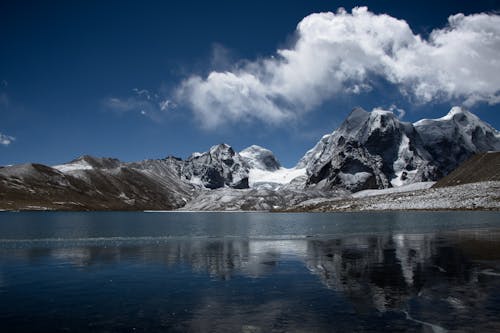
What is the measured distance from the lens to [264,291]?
31500mm

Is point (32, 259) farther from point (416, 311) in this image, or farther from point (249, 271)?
point (416, 311)

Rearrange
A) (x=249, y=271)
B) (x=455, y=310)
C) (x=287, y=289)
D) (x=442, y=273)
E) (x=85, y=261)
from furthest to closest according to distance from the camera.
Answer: (x=85, y=261)
(x=249, y=271)
(x=442, y=273)
(x=287, y=289)
(x=455, y=310)

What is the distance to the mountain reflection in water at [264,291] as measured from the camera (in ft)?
76.3

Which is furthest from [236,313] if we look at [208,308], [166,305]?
[166,305]

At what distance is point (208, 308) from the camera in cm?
2639

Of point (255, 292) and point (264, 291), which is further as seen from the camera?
point (264, 291)

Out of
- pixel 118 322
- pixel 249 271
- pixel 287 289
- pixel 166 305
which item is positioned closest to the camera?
pixel 118 322

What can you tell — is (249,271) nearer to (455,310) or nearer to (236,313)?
(236,313)

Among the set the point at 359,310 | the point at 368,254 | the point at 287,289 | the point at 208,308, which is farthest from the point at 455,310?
the point at 368,254

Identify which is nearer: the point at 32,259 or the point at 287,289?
the point at 287,289

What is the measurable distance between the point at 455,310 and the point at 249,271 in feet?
65.9

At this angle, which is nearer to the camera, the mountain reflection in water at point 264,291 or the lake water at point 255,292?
the lake water at point 255,292

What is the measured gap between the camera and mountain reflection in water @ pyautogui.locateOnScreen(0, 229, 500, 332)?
23.3 meters

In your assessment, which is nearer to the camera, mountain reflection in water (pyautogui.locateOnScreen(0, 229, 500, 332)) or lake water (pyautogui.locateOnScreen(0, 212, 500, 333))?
lake water (pyautogui.locateOnScreen(0, 212, 500, 333))
